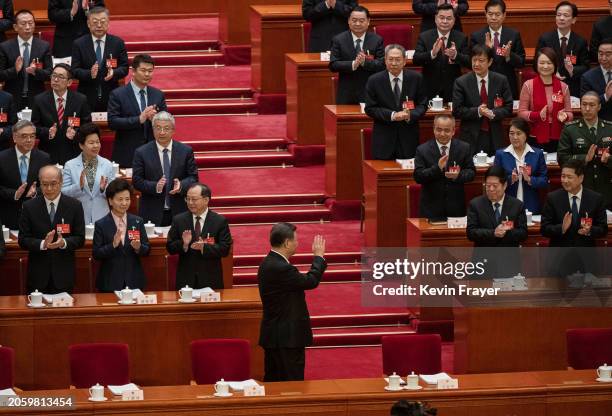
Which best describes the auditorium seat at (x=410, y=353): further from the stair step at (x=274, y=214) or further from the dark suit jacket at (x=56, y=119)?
the dark suit jacket at (x=56, y=119)

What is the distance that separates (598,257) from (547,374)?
4.98ft

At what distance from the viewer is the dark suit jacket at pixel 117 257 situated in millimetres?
9586

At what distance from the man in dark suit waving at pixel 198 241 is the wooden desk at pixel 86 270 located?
0.34m

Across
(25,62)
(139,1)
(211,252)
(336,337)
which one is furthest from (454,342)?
(139,1)

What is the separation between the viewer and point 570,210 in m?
10.1

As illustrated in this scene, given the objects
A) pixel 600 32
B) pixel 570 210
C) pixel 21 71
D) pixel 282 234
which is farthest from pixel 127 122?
pixel 600 32

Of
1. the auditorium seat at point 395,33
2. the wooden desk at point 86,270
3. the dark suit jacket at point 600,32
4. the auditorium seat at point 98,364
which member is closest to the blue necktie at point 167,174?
the wooden desk at point 86,270

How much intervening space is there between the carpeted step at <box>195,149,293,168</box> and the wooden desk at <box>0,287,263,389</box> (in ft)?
10.2

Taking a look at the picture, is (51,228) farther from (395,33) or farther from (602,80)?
(602,80)

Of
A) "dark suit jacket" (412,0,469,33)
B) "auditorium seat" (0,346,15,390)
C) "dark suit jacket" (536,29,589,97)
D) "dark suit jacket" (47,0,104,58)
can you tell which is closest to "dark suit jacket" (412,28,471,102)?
"dark suit jacket" (412,0,469,33)

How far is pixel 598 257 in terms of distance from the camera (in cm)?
1021

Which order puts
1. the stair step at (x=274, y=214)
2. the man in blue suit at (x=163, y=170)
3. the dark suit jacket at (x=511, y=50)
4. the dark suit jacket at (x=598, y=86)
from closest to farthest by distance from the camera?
the man in blue suit at (x=163, y=170)
the dark suit jacket at (x=598, y=86)
the stair step at (x=274, y=214)
the dark suit jacket at (x=511, y=50)

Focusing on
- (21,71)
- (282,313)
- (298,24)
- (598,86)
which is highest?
(298,24)

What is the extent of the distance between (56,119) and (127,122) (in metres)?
0.52
